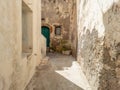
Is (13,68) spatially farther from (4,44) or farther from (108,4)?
(108,4)

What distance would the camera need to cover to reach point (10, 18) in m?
2.69

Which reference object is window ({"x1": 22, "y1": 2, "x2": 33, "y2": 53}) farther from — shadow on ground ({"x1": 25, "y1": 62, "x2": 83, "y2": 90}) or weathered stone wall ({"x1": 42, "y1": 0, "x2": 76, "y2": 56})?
weathered stone wall ({"x1": 42, "y1": 0, "x2": 76, "y2": 56})

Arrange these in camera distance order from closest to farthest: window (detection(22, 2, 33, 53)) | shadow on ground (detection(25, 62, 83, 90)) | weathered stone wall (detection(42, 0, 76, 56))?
shadow on ground (detection(25, 62, 83, 90)) → window (detection(22, 2, 33, 53)) → weathered stone wall (detection(42, 0, 76, 56))

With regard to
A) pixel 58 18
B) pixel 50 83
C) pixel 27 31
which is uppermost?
pixel 58 18

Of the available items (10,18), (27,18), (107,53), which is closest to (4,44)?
(10,18)

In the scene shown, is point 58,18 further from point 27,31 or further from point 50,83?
point 50,83

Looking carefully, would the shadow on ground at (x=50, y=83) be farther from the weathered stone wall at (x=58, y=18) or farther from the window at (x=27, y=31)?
the weathered stone wall at (x=58, y=18)

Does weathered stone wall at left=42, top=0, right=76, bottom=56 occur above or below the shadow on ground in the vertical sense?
above

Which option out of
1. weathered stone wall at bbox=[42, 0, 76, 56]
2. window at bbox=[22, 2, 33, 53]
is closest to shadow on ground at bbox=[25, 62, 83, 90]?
window at bbox=[22, 2, 33, 53]

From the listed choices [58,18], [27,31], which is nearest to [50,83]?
[27,31]

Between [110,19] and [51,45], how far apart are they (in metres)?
10.8

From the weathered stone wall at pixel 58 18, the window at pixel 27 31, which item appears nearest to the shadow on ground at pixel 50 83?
the window at pixel 27 31

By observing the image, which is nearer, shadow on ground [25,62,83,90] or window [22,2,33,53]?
shadow on ground [25,62,83,90]

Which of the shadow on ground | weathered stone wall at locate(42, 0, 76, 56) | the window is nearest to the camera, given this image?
the shadow on ground
